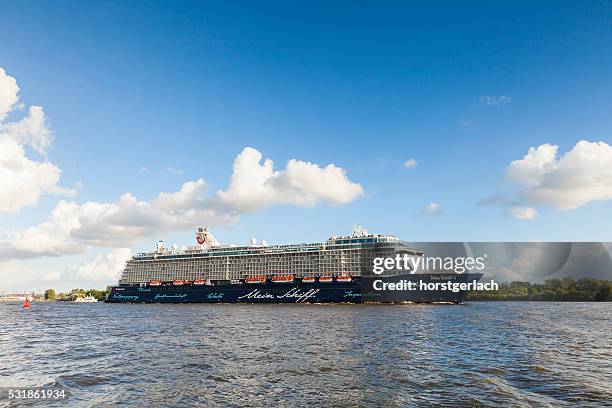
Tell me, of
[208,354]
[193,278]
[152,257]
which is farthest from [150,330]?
[152,257]

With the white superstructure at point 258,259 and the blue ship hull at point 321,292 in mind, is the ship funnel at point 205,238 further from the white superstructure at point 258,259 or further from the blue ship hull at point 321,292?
the blue ship hull at point 321,292

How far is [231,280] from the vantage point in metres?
109

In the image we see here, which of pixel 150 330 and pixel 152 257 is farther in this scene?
pixel 152 257

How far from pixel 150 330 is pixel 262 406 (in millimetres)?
32636

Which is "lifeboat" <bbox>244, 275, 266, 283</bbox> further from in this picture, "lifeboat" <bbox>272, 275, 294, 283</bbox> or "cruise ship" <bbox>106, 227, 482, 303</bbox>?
"lifeboat" <bbox>272, 275, 294, 283</bbox>

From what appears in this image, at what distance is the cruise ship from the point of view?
8856cm

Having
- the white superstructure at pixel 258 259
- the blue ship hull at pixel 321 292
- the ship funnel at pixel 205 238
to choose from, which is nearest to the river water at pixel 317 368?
the blue ship hull at pixel 321 292

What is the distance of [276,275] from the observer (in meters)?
103

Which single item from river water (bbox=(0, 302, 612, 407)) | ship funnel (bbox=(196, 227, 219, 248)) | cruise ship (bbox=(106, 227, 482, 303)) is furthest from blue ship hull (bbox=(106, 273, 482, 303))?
river water (bbox=(0, 302, 612, 407))

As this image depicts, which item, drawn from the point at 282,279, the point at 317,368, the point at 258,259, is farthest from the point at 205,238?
the point at 317,368

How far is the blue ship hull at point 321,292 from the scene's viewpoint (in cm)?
8706

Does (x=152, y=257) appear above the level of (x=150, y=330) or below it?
above

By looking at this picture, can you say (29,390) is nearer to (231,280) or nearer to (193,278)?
(231,280)

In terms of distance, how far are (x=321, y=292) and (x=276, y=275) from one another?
50.8ft
